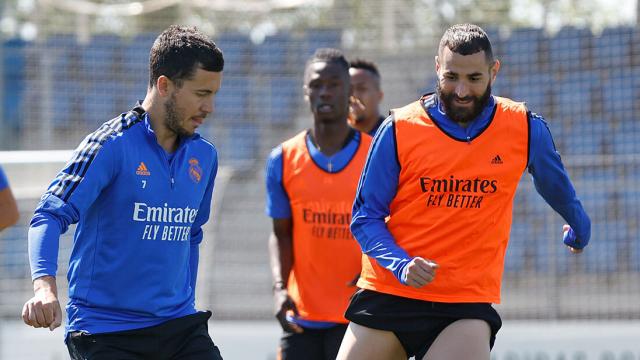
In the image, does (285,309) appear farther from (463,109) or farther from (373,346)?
(463,109)

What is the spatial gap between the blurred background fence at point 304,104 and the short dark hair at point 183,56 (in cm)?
593

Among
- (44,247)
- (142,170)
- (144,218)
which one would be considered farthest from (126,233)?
(44,247)

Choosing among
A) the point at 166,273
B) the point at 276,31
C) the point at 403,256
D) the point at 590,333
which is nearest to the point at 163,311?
the point at 166,273

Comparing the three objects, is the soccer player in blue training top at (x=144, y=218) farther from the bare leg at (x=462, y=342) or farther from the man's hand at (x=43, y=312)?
the bare leg at (x=462, y=342)

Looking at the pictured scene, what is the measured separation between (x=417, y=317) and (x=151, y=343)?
1061mm

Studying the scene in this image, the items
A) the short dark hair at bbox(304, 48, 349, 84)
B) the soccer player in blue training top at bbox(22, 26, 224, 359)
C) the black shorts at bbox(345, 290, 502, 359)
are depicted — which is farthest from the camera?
the short dark hair at bbox(304, 48, 349, 84)

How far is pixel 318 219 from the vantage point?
5902mm

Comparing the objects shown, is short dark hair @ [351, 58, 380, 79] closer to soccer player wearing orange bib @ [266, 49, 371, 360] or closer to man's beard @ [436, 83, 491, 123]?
soccer player wearing orange bib @ [266, 49, 371, 360]

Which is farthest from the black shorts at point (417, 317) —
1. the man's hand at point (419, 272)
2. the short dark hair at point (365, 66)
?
the short dark hair at point (365, 66)

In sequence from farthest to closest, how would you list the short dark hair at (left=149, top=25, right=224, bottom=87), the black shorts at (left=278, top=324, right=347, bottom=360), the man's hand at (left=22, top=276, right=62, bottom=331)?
the black shorts at (left=278, top=324, right=347, bottom=360), the short dark hair at (left=149, top=25, right=224, bottom=87), the man's hand at (left=22, top=276, right=62, bottom=331)

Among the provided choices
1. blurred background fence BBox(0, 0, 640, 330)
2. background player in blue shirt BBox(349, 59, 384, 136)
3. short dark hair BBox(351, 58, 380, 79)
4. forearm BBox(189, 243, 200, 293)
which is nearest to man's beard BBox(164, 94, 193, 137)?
forearm BBox(189, 243, 200, 293)

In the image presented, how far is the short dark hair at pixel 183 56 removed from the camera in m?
4.19

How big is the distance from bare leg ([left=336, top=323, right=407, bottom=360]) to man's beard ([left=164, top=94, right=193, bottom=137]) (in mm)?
1099

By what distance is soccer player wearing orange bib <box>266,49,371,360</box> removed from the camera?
580 centimetres
